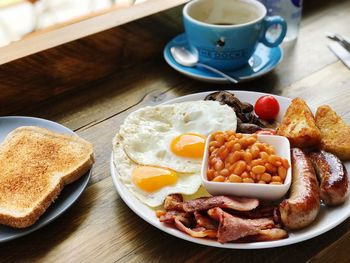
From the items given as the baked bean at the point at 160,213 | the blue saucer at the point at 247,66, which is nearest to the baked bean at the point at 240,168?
the baked bean at the point at 160,213

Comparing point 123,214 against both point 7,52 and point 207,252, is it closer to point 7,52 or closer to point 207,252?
point 207,252

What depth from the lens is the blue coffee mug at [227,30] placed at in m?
1.65

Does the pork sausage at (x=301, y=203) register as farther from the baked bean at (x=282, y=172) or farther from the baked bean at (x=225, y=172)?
the baked bean at (x=225, y=172)

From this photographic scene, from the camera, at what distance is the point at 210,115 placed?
1.41 meters

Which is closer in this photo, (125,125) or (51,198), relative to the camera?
(51,198)

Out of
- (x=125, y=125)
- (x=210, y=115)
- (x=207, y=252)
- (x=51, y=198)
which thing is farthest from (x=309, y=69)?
(x=51, y=198)

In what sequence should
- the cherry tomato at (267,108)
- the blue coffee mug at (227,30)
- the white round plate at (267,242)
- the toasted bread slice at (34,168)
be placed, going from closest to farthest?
the white round plate at (267,242) < the toasted bread slice at (34,168) < the cherry tomato at (267,108) < the blue coffee mug at (227,30)

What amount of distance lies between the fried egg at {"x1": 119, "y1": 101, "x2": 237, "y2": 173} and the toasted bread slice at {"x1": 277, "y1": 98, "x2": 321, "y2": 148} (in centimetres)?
15

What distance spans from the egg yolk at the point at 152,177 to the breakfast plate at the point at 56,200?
0.45 feet

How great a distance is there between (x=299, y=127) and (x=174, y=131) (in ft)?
1.17

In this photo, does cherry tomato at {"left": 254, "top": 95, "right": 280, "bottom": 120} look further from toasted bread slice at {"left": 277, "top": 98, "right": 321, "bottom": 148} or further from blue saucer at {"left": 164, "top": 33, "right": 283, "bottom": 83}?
blue saucer at {"left": 164, "top": 33, "right": 283, "bottom": 83}

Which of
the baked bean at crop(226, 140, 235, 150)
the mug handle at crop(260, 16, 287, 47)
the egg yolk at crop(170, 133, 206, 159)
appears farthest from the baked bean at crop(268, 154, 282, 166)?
the mug handle at crop(260, 16, 287, 47)

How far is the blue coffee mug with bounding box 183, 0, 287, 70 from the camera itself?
165cm

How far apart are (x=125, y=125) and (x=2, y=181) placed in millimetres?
371
